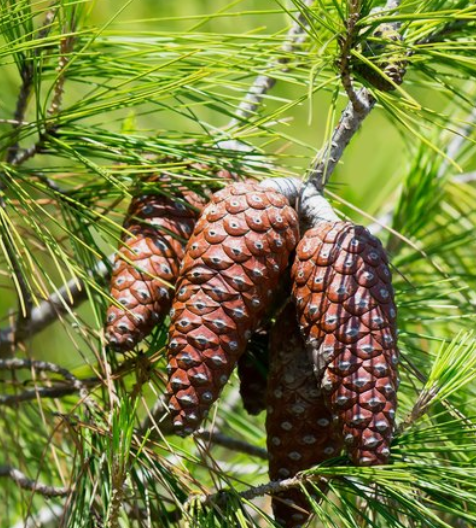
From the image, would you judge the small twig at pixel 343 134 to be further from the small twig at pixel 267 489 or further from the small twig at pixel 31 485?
the small twig at pixel 31 485

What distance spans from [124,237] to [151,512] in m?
0.25

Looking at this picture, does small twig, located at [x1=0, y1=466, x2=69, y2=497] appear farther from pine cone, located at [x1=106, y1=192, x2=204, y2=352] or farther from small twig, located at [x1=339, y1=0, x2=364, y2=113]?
small twig, located at [x1=339, y1=0, x2=364, y2=113]

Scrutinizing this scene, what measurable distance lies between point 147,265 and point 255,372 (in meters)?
0.14

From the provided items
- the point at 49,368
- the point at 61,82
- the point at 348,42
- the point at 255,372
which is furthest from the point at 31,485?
the point at 348,42

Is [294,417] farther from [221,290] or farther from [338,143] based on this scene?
[338,143]

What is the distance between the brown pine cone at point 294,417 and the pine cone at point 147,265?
10 cm

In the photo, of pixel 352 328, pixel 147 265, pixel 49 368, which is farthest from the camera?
pixel 49 368

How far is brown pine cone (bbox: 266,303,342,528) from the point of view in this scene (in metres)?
0.80

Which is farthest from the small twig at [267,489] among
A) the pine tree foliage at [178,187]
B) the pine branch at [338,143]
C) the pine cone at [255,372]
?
the pine branch at [338,143]

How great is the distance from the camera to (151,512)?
3.05 feet

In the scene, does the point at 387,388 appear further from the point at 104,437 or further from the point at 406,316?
the point at 406,316

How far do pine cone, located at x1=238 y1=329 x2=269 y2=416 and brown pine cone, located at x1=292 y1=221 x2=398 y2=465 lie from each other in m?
0.13

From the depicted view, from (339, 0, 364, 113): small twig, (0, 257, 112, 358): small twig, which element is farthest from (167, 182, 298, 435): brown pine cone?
(0, 257, 112, 358): small twig

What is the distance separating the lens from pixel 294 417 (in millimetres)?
801
